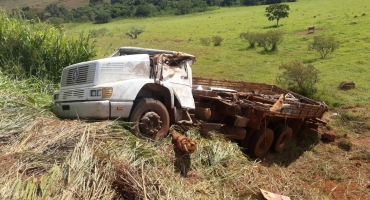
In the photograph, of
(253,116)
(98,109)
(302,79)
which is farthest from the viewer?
(302,79)

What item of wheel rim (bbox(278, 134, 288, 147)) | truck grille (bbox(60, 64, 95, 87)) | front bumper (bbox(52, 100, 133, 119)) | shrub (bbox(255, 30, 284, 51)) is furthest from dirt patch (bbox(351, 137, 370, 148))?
shrub (bbox(255, 30, 284, 51))

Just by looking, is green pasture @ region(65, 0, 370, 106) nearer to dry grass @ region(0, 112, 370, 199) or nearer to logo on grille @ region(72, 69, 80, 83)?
logo on grille @ region(72, 69, 80, 83)

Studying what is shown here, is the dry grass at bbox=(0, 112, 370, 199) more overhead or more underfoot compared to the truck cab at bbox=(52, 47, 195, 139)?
more underfoot

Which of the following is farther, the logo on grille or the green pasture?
the green pasture

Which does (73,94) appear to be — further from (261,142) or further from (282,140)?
(282,140)

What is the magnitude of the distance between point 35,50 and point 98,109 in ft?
15.6

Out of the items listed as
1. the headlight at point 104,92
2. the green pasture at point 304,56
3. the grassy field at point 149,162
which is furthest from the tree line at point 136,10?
the headlight at point 104,92

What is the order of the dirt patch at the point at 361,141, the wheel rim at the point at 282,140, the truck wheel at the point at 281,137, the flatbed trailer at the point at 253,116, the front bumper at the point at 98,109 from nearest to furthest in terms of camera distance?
1. the front bumper at the point at 98,109
2. the flatbed trailer at the point at 253,116
3. the truck wheel at the point at 281,137
4. the wheel rim at the point at 282,140
5. the dirt patch at the point at 361,141

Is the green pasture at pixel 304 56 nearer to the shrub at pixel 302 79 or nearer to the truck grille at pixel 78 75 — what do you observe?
the shrub at pixel 302 79

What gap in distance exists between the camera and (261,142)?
26.0ft

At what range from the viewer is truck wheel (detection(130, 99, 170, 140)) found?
18.6 feet

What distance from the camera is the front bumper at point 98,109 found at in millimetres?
5418

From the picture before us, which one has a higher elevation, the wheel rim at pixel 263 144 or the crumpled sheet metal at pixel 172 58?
the crumpled sheet metal at pixel 172 58

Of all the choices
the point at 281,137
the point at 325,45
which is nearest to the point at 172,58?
the point at 281,137
